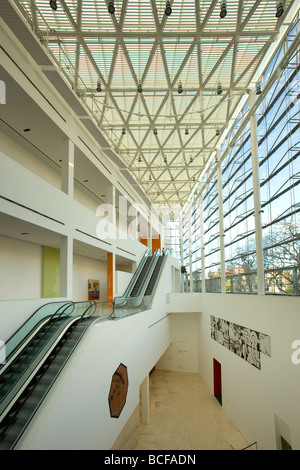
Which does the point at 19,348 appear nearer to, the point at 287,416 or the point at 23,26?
the point at 287,416

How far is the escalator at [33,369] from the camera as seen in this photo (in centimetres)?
603

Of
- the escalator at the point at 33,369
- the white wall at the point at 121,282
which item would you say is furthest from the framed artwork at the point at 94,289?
the escalator at the point at 33,369

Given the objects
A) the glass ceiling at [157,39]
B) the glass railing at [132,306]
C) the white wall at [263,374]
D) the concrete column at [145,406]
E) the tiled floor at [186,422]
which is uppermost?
the glass ceiling at [157,39]

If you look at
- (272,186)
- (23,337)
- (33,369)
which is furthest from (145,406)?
(272,186)

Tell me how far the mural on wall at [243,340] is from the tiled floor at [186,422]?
4.13m

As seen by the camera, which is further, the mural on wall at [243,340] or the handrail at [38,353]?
the mural on wall at [243,340]

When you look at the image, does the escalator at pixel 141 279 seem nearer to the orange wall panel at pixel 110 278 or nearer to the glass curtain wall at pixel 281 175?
the orange wall panel at pixel 110 278

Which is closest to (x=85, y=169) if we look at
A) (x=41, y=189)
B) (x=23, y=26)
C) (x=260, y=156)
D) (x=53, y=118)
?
(x=53, y=118)

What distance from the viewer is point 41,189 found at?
1202 cm

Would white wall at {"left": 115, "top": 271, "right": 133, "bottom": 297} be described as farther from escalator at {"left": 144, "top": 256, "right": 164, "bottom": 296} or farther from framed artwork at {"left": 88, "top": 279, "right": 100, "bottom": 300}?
framed artwork at {"left": 88, "top": 279, "right": 100, "bottom": 300}

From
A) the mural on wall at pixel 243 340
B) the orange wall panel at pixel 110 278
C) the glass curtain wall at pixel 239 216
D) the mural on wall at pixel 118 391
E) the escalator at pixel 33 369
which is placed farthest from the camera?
the orange wall panel at pixel 110 278

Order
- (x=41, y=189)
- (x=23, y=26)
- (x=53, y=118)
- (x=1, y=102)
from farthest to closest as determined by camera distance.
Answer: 1. (x=53, y=118)
2. (x=41, y=189)
3. (x=1, y=102)
4. (x=23, y=26)

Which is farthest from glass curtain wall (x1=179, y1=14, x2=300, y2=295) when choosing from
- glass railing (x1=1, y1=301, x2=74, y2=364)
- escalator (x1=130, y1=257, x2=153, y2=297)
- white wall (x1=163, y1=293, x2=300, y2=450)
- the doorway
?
glass railing (x1=1, y1=301, x2=74, y2=364)

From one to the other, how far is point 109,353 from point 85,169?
12.4 metres
